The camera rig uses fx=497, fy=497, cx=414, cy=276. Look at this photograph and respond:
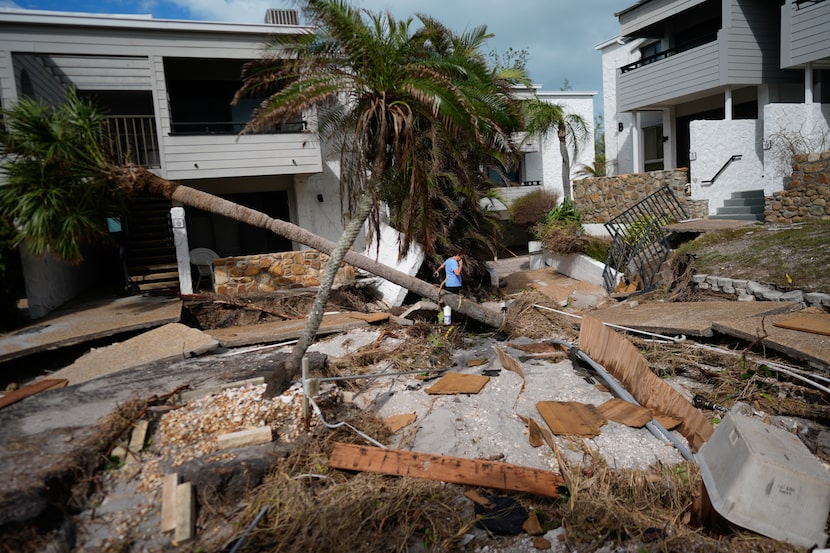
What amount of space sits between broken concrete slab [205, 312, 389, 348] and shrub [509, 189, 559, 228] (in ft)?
36.5

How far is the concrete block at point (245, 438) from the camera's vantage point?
480cm

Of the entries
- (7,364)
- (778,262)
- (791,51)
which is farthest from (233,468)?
(791,51)

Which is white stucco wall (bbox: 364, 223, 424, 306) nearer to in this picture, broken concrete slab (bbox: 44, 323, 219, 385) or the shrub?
broken concrete slab (bbox: 44, 323, 219, 385)

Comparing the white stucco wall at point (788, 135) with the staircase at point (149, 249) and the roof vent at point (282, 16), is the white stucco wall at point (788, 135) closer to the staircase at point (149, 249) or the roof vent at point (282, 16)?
the roof vent at point (282, 16)

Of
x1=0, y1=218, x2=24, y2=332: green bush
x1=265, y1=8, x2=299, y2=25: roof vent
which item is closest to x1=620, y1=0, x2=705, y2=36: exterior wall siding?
x1=265, y1=8, x2=299, y2=25: roof vent

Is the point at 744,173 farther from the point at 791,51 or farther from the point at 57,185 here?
the point at 57,185

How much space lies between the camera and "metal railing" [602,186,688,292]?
11648 mm

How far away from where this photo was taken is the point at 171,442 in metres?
4.94

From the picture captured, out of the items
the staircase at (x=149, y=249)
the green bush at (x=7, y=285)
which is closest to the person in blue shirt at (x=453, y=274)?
the staircase at (x=149, y=249)

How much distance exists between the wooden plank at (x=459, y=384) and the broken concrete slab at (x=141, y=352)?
12.9 feet

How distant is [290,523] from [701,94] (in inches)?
721

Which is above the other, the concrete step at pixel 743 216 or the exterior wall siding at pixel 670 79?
the exterior wall siding at pixel 670 79

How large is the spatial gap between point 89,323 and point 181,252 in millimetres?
2484

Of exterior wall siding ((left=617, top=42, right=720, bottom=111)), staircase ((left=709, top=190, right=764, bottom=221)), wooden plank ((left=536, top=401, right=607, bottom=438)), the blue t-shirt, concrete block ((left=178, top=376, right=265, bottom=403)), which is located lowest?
wooden plank ((left=536, top=401, right=607, bottom=438))
